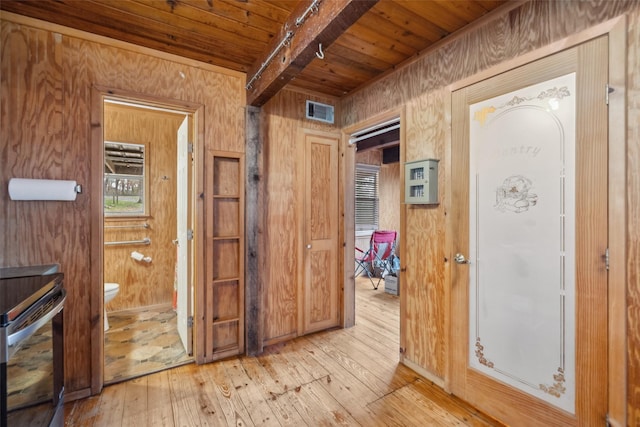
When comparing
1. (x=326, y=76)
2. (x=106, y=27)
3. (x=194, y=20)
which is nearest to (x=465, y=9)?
(x=326, y=76)

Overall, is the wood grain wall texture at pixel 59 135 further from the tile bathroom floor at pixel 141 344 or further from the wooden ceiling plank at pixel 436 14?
the wooden ceiling plank at pixel 436 14

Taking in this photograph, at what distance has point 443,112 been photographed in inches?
82.5

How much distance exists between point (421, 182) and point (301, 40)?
1289 millimetres

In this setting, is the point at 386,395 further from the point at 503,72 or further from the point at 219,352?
the point at 503,72

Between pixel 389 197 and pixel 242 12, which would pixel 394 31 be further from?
pixel 389 197

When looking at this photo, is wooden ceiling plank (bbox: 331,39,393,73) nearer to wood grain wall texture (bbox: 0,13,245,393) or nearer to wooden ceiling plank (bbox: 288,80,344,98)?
wooden ceiling plank (bbox: 288,80,344,98)

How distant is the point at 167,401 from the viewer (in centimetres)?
194

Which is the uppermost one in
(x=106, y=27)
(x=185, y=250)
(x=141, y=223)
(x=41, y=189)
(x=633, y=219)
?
(x=106, y=27)

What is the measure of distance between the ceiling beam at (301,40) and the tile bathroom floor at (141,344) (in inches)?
94.3

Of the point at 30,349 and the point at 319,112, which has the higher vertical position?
the point at 319,112

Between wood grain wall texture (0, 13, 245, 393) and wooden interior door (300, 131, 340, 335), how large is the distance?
155cm

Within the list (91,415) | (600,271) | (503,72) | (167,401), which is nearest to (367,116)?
(503,72)

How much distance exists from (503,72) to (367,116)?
1.28 meters

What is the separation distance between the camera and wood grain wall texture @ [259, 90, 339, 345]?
108 inches
